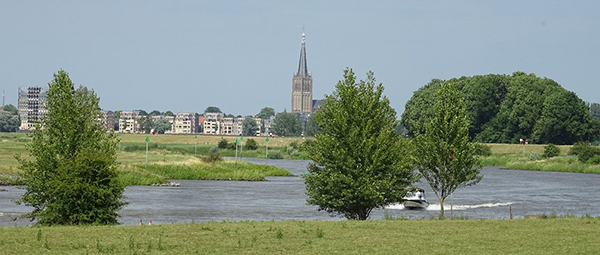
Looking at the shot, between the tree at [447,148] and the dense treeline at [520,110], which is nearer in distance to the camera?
the tree at [447,148]

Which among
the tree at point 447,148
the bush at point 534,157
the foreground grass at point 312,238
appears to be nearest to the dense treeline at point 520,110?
the bush at point 534,157

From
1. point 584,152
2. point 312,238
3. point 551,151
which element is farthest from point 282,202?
point 551,151

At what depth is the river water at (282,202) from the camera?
54.2m

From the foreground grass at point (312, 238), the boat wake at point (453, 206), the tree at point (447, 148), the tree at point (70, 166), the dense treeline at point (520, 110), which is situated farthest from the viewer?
the dense treeline at point (520, 110)

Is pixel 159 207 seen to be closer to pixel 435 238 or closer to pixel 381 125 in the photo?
pixel 381 125

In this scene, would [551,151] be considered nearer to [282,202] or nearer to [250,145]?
[250,145]

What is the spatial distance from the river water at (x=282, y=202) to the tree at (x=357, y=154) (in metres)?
5.03

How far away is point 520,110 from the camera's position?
155125 mm

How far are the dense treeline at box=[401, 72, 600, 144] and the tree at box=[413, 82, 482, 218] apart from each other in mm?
99044

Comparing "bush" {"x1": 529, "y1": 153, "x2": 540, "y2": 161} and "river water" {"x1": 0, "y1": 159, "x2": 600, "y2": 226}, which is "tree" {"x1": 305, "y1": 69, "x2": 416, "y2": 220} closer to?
"river water" {"x1": 0, "y1": 159, "x2": 600, "y2": 226}

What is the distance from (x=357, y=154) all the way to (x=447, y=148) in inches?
260

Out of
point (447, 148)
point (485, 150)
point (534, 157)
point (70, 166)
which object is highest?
point (447, 148)

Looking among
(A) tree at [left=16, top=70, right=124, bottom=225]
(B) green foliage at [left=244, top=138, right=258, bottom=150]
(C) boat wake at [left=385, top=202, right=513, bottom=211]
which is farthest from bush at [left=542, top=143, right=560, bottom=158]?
(A) tree at [left=16, top=70, right=124, bottom=225]

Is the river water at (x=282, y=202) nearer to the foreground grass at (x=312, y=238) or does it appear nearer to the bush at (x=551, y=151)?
the foreground grass at (x=312, y=238)
